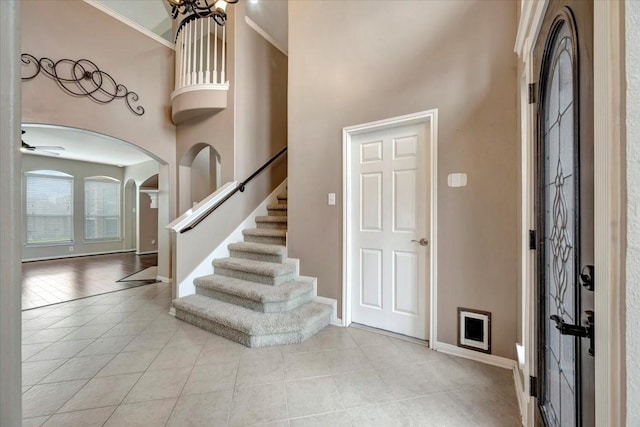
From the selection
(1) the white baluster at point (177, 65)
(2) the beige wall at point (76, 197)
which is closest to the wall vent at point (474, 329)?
(1) the white baluster at point (177, 65)

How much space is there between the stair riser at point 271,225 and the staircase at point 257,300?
0.51ft

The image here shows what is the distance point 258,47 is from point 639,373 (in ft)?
16.0

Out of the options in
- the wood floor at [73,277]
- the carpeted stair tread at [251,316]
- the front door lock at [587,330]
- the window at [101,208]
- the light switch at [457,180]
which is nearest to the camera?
the front door lock at [587,330]

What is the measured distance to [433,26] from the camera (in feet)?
7.66

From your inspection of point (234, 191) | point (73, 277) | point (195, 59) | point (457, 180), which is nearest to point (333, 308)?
point (457, 180)

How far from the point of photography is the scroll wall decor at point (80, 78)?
3.33 meters

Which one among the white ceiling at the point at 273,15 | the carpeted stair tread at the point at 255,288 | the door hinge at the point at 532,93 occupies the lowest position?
the carpeted stair tread at the point at 255,288

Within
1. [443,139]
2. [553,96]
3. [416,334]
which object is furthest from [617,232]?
[416,334]

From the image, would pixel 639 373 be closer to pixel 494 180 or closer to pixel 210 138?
pixel 494 180

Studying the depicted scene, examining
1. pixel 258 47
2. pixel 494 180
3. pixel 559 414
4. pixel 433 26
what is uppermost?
pixel 258 47

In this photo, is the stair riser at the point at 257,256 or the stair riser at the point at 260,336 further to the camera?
the stair riser at the point at 257,256

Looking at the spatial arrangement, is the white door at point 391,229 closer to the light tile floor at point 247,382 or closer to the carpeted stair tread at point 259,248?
the light tile floor at point 247,382

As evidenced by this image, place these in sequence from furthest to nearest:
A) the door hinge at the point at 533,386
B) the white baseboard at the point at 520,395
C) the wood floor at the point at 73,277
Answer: the wood floor at the point at 73,277, the white baseboard at the point at 520,395, the door hinge at the point at 533,386

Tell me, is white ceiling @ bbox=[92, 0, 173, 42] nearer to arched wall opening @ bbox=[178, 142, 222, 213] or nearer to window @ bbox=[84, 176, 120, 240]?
arched wall opening @ bbox=[178, 142, 222, 213]
